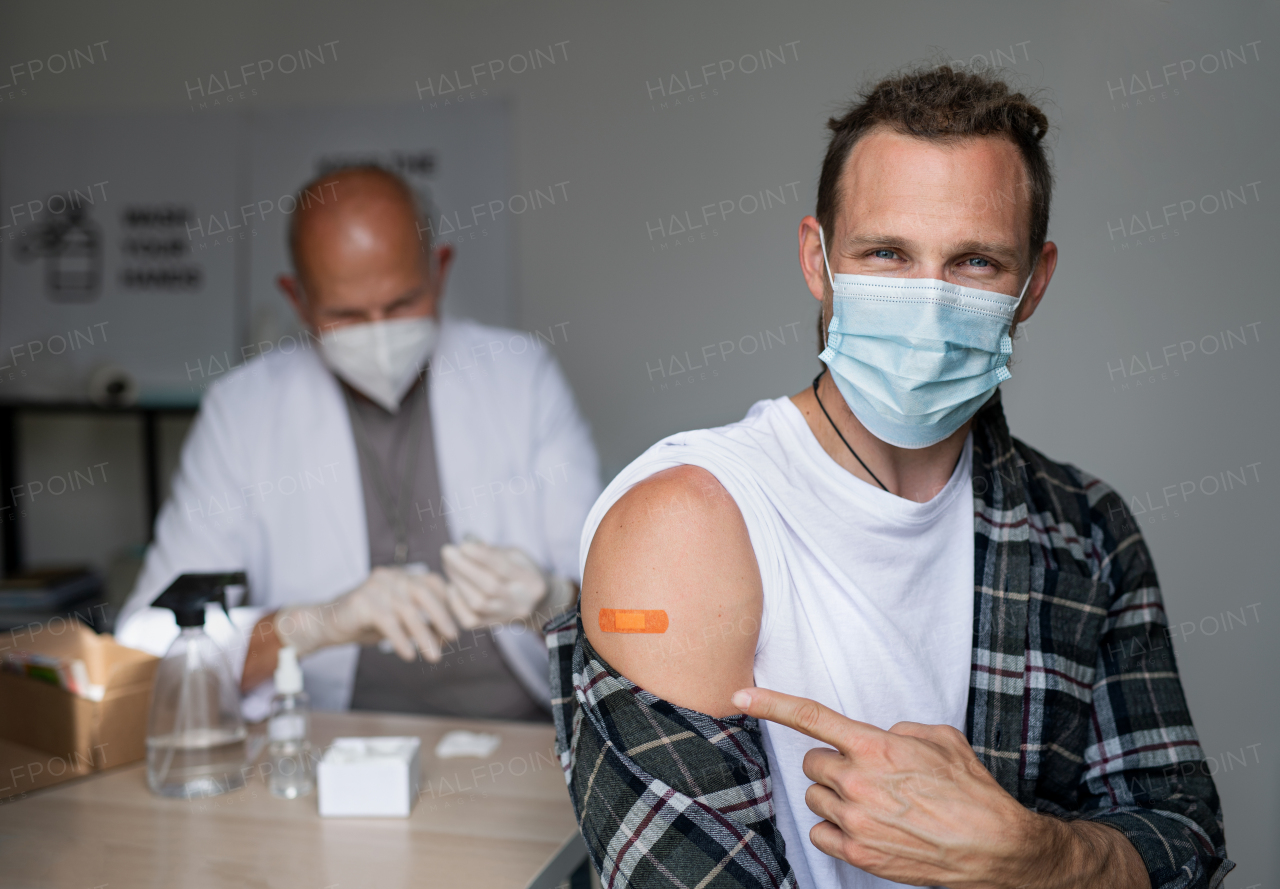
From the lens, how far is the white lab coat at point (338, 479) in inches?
86.5

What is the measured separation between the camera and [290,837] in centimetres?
119

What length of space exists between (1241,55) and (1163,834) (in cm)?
230

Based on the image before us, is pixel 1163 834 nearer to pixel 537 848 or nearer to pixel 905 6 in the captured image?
pixel 537 848

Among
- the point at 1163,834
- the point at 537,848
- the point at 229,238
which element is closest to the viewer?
the point at 1163,834

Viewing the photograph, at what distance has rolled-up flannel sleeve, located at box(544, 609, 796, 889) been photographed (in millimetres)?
914

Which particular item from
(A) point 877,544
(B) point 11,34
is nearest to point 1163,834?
(A) point 877,544

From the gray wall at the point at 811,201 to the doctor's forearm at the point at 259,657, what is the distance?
139 centimetres

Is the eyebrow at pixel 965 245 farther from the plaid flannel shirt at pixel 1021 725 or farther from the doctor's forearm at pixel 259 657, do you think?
the doctor's forearm at pixel 259 657

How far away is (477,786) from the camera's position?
133 cm

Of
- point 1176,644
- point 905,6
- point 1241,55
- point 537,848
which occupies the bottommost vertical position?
point 1176,644

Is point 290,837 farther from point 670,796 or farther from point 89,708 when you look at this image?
point 670,796

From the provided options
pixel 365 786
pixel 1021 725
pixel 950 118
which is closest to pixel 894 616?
pixel 1021 725

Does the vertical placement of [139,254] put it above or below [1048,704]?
above

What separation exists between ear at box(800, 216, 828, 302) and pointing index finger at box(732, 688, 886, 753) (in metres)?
0.50
